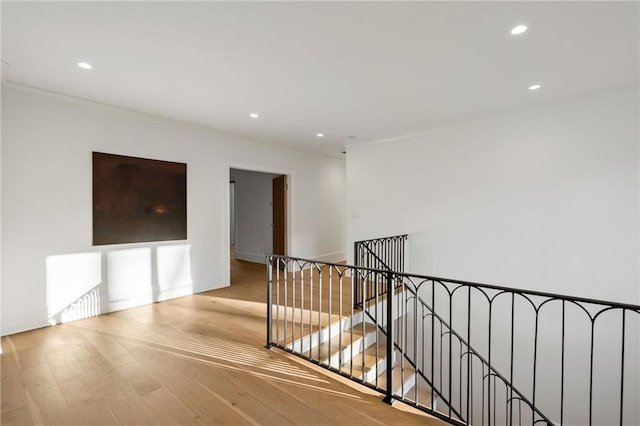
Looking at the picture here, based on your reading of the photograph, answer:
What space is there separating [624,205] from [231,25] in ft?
15.8

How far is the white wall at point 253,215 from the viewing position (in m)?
7.60

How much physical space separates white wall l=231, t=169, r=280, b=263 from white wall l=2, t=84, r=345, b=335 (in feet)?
6.73

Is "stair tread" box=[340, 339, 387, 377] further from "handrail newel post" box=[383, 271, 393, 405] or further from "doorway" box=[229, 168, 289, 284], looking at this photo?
"doorway" box=[229, 168, 289, 284]

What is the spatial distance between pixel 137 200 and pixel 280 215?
3.13 metres

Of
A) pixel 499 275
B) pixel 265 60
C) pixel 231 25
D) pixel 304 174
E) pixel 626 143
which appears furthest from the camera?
pixel 304 174

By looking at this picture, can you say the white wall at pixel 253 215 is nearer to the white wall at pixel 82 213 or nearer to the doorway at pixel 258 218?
the doorway at pixel 258 218

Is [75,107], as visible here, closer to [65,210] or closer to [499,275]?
[65,210]

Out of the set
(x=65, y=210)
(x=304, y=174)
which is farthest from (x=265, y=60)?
(x=304, y=174)

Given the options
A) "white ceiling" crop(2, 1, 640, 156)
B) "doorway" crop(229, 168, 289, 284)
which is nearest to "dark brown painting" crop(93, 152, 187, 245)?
"white ceiling" crop(2, 1, 640, 156)

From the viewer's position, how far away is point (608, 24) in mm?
2291

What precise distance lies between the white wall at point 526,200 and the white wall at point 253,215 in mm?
2959

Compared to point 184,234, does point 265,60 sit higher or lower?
higher

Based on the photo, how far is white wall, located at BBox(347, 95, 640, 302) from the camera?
3744mm

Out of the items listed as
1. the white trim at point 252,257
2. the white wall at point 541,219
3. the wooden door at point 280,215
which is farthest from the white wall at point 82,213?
the white wall at point 541,219
